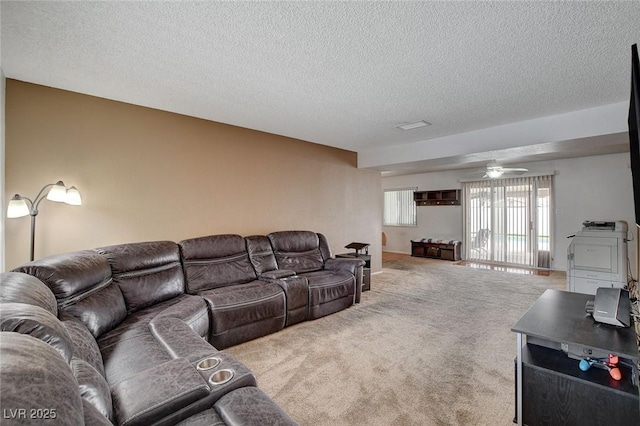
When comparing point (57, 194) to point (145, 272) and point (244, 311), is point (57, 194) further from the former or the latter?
point (244, 311)

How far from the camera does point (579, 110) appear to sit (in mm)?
3297

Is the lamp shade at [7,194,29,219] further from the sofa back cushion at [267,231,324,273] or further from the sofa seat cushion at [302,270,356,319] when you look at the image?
the sofa seat cushion at [302,270,356,319]

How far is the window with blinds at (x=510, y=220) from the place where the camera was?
6520mm

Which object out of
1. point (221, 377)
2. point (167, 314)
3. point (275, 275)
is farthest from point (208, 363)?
point (275, 275)

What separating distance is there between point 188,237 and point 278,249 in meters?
1.20

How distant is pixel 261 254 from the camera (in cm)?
387

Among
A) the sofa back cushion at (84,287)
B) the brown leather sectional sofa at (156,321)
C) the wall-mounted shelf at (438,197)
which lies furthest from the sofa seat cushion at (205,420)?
the wall-mounted shelf at (438,197)

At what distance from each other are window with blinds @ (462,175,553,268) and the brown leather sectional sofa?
16.3ft

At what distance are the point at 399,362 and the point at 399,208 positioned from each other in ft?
23.7

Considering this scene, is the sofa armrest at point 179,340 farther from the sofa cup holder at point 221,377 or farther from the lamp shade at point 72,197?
the lamp shade at point 72,197

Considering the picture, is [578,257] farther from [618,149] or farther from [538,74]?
[618,149]

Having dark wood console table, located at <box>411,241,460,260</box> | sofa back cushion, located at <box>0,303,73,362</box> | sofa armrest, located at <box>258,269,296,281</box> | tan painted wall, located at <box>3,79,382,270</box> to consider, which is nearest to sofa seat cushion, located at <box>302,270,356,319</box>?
sofa armrest, located at <box>258,269,296,281</box>

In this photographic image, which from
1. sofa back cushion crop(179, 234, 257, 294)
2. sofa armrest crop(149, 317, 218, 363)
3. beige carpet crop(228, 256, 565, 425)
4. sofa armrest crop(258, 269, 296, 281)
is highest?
sofa back cushion crop(179, 234, 257, 294)

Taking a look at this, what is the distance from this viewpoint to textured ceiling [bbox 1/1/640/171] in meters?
1.66
